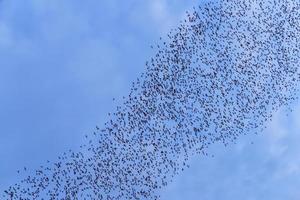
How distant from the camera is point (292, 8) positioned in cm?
3484

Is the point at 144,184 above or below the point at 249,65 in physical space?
below

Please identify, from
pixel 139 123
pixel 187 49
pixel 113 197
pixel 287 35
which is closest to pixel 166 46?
pixel 187 49

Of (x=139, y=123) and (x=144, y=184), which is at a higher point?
(x=139, y=123)

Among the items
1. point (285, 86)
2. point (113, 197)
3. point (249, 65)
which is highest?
point (249, 65)

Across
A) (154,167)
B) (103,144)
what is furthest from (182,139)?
(103,144)

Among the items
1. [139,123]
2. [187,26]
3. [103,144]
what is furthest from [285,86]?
[103,144]

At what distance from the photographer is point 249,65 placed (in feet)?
120

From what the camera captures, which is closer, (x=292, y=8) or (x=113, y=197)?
(x=292, y=8)

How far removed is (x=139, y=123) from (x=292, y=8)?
44.1 feet

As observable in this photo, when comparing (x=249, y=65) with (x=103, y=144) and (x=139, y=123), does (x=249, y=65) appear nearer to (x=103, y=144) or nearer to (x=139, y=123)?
(x=139, y=123)

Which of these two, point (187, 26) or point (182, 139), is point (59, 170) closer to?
point (182, 139)

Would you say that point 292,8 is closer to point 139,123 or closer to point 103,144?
point 139,123

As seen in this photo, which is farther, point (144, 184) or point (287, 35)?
point (144, 184)

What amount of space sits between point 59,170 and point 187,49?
43.5 ft
